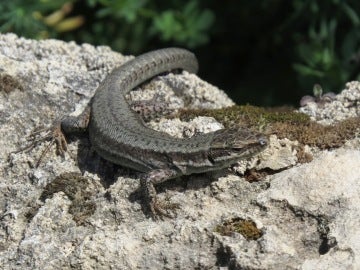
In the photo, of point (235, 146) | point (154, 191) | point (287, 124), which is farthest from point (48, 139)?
point (287, 124)

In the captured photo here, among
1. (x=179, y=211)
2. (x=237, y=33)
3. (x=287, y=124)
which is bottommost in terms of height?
(x=179, y=211)

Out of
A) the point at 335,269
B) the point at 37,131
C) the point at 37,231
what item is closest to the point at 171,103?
the point at 37,131

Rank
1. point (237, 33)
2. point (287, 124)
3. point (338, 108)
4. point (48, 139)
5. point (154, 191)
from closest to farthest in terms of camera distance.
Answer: point (154, 191)
point (287, 124)
point (48, 139)
point (338, 108)
point (237, 33)

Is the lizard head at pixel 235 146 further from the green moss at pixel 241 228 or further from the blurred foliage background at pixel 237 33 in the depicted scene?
the blurred foliage background at pixel 237 33

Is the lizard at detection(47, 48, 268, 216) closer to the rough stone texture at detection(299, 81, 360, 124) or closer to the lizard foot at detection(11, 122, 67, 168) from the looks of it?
the lizard foot at detection(11, 122, 67, 168)

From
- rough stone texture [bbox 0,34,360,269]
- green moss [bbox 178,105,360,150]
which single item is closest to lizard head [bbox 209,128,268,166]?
rough stone texture [bbox 0,34,360,269]

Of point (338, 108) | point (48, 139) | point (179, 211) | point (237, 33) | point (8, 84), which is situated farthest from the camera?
point (237, 33)

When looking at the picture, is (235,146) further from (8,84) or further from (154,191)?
(8,84)
